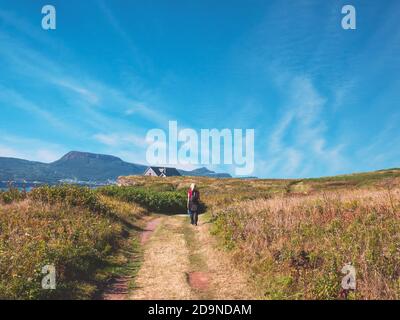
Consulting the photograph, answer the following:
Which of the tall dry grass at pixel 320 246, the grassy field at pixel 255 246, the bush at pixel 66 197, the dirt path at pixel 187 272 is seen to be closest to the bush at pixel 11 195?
the grassy field at pixel 255 246

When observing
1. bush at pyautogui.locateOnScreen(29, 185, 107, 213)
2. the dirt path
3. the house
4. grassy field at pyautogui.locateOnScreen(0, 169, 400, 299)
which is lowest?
the dirt path

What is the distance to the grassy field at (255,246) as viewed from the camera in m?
11.0

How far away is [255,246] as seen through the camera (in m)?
15.3

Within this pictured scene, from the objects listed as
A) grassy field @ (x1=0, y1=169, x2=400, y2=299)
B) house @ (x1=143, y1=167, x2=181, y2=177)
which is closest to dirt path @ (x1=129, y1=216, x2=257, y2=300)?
grassy field @ (x1=0, y1=169, x2=400, y2=299)

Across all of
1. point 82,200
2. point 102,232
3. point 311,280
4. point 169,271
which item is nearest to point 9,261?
point 169,271

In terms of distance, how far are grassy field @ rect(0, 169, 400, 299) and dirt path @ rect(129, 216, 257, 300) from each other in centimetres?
59

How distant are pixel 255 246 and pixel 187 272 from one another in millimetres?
2814

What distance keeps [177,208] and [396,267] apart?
31122mm

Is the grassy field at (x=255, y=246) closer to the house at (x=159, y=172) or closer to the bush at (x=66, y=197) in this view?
the bush at (x=66, y=197)

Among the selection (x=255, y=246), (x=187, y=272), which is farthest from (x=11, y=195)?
(x=255, y=246)

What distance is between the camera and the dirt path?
12070 mm

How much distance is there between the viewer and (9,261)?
1203cm

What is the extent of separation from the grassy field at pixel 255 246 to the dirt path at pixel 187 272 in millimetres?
590

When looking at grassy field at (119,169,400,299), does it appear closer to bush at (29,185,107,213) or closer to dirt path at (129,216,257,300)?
dirt path at (129,216,257,300)
